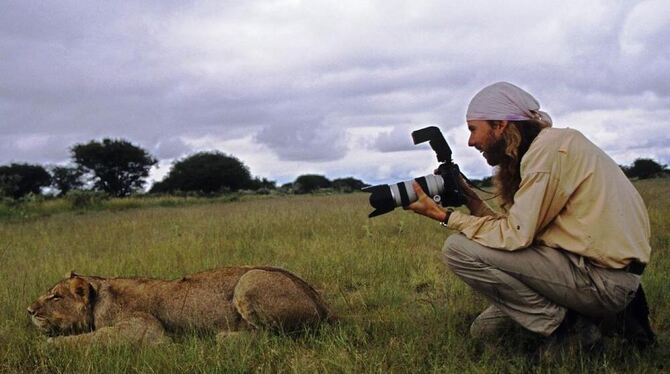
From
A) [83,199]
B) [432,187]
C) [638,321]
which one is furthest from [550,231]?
[83,199]

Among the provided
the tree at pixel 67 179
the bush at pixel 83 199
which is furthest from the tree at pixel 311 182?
the bush at pixel 83 199

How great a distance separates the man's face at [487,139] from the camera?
12.8ft

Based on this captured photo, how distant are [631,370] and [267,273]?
260 cm

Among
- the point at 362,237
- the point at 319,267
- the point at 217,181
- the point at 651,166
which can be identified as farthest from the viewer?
the point at 217,181

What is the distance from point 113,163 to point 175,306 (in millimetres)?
41926

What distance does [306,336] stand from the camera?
441 cm

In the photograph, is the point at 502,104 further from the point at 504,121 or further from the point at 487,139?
the point at 487,139

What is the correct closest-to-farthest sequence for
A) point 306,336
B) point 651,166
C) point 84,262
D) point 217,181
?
1. point 306,336
2. point 84,262
3. point 651,166
4. point 217,181

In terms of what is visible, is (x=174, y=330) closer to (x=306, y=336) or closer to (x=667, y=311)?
(x=306, y=336)

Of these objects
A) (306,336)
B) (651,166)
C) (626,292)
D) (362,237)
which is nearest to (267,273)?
(306,336)

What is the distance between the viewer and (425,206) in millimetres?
4070

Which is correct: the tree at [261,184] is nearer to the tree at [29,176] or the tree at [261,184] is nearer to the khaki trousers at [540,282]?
the tree at [29,176]

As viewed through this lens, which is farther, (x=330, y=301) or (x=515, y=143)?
(x=330, y=301)

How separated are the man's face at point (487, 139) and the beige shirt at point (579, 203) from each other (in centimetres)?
28
